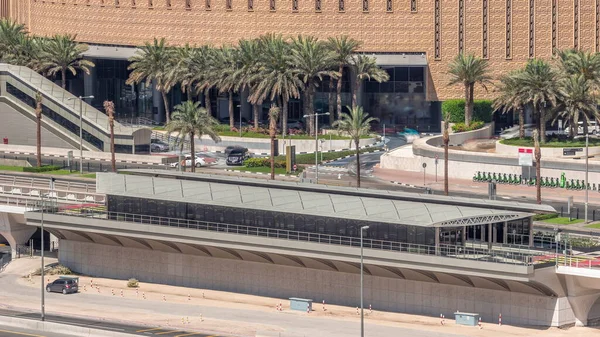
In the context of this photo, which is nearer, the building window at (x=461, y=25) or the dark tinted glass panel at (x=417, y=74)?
the building window at (x=461, y=25)

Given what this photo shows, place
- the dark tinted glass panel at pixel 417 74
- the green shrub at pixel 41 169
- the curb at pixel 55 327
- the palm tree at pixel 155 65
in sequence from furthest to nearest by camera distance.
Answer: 1. the dark tinted glass panel at pixel 417 74
2. the palm tree at pixel 155 65
3. the green shrub at pixel 41 169
4. the curb at pixel 55 327

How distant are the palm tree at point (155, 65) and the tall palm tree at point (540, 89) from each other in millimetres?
44866

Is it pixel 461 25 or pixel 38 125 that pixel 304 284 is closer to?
pixel 38 125

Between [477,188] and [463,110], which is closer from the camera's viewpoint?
[477,188]

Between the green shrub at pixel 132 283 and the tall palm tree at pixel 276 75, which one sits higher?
the tall palm tree at pixel 276 75

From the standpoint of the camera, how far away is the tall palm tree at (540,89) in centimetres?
14938

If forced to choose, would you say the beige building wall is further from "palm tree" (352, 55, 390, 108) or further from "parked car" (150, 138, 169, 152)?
"parked car" (150, 138, 169, 152)

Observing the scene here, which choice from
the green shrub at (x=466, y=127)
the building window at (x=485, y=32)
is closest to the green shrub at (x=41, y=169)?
the green shrub at (x=466, y=127)

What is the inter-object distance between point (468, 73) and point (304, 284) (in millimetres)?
65195

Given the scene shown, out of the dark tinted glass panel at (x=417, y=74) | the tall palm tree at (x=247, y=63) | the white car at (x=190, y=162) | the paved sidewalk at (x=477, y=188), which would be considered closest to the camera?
the paved sidewalk at (x=477, y=188)

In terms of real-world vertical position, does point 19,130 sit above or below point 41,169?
above

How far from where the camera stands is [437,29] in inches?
7092

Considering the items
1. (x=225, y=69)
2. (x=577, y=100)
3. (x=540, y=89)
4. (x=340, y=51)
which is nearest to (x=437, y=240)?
(x=577, y=100)

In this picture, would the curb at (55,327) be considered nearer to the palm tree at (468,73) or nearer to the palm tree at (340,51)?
the palm tree at (340,51)
